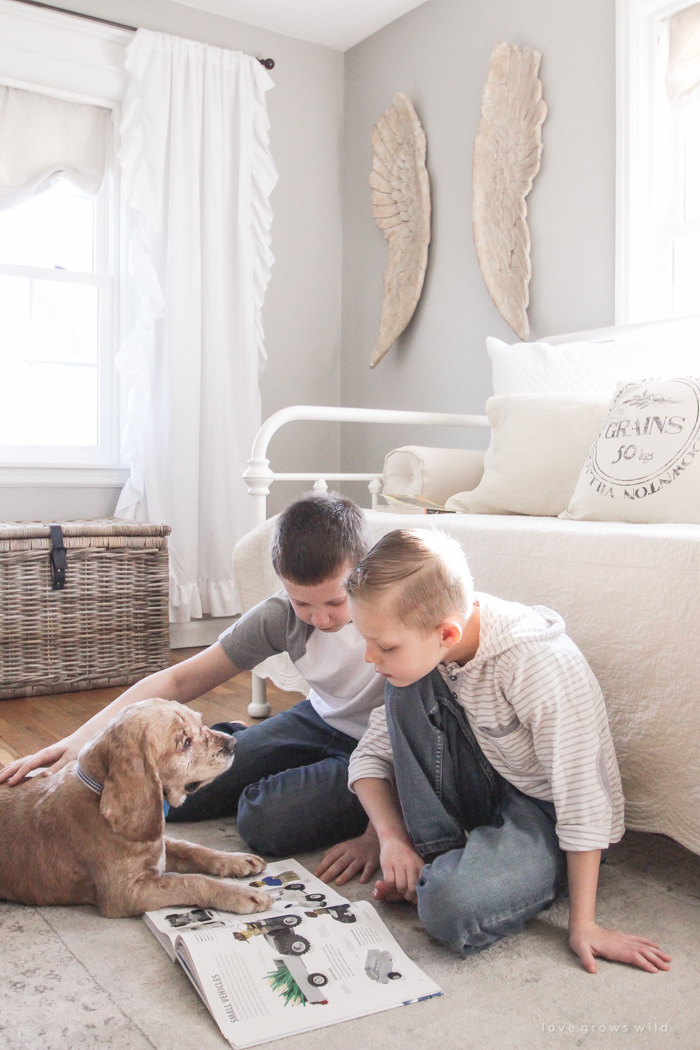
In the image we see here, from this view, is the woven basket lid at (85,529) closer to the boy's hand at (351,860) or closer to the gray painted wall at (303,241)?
the gray painted wall at (303,241)

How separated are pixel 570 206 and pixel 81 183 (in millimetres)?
1553

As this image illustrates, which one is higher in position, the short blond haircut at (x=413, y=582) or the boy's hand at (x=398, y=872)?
the short blond haircut at (x=413, y=582)

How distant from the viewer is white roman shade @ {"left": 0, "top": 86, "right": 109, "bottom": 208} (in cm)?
279

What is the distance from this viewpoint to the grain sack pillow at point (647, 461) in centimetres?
159

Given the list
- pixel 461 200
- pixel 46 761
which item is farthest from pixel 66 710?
pixel 461 200

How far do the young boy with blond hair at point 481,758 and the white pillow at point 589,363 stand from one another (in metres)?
0.99

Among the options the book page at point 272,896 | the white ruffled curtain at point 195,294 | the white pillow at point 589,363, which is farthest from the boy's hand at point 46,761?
the white ruffled curtain at point 195,294

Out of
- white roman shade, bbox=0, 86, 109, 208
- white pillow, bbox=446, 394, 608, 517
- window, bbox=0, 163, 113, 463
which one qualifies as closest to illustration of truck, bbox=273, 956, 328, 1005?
white pillow, bbox=446, 394, 608, 517

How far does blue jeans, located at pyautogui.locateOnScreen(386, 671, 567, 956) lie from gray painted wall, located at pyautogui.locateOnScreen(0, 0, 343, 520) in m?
2.18

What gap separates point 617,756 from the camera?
1.26 meters

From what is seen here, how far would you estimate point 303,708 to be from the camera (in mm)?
1605

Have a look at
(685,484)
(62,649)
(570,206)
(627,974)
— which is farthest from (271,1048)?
(570,206)

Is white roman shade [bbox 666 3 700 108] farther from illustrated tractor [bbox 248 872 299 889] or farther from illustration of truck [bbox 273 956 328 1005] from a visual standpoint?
illustration of truck [bbox 273 956 328 1005]

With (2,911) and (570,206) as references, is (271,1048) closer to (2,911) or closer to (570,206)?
(2,911)
